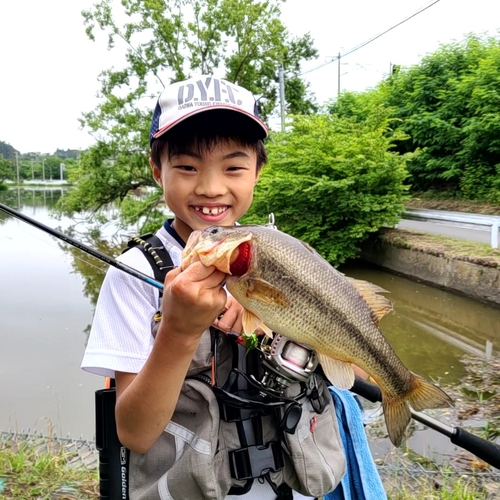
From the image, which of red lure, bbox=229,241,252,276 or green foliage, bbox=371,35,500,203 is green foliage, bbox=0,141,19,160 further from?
red lure, bbox=229,241,252,276

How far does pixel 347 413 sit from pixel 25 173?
9477cm

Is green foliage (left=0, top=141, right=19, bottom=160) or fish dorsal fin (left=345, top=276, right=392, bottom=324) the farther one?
green foliage (left=0, top=141, right=19, bottom=160)

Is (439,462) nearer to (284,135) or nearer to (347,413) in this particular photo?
(347,413)

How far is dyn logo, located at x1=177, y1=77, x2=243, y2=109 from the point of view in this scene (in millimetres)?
1625

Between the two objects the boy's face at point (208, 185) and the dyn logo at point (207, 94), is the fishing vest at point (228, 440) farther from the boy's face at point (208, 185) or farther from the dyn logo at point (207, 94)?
the dyn logo at point (207, 94)

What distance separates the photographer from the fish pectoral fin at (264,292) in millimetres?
1342

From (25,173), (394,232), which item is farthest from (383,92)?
(25,173)

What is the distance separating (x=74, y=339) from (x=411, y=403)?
755 cm

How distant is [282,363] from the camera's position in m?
1.46

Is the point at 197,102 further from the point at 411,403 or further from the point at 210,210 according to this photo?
the point at 411,403

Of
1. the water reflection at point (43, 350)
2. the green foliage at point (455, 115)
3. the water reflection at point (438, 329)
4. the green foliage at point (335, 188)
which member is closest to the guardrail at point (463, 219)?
the green foliage at point (335, 188)

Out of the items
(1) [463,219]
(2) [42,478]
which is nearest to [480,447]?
(2) [42,478]

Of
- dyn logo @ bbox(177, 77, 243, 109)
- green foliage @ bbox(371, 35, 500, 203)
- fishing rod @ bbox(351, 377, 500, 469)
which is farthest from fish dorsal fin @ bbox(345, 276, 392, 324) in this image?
green foliage @ bbox(371, 35, 500, 203)

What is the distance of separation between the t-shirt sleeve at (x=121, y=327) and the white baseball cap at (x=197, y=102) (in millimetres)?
534
